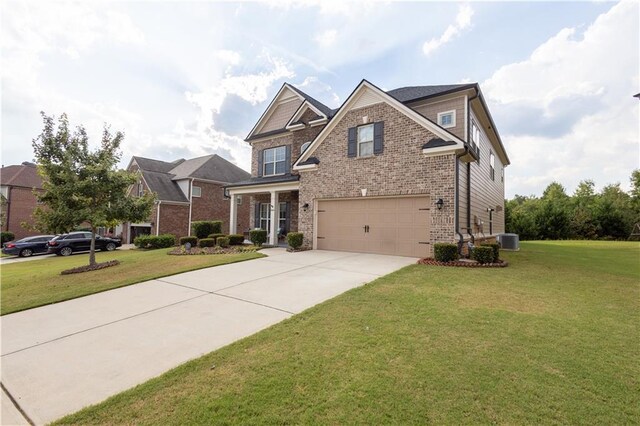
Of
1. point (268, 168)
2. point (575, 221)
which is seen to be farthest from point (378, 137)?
point (575, 221)

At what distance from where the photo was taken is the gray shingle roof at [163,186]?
24.5 m

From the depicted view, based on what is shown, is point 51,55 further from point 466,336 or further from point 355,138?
point 466,336

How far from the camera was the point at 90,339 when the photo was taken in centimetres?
411

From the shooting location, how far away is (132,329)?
4.42m

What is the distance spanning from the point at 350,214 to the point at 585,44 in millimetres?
12264

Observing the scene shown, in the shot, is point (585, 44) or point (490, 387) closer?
point (490, 387)

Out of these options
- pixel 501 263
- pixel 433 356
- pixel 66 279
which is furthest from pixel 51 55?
pixel 501 263

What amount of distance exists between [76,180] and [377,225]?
1167cm

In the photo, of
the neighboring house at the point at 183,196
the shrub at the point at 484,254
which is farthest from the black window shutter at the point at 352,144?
the neighboring house at the point at 183,196

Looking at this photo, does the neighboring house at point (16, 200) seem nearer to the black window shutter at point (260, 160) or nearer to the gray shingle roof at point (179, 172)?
the gray shingle roof at point (179, 172)

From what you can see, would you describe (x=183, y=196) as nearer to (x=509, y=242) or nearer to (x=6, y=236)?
(x=6, y=236)

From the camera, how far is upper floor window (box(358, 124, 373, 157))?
12.1 m

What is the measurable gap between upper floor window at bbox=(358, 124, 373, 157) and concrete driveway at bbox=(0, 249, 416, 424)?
5.84 metres

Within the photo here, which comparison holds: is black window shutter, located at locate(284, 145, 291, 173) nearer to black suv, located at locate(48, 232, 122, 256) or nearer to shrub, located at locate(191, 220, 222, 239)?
shrub, located at locate(191, 220, 222, 239)
